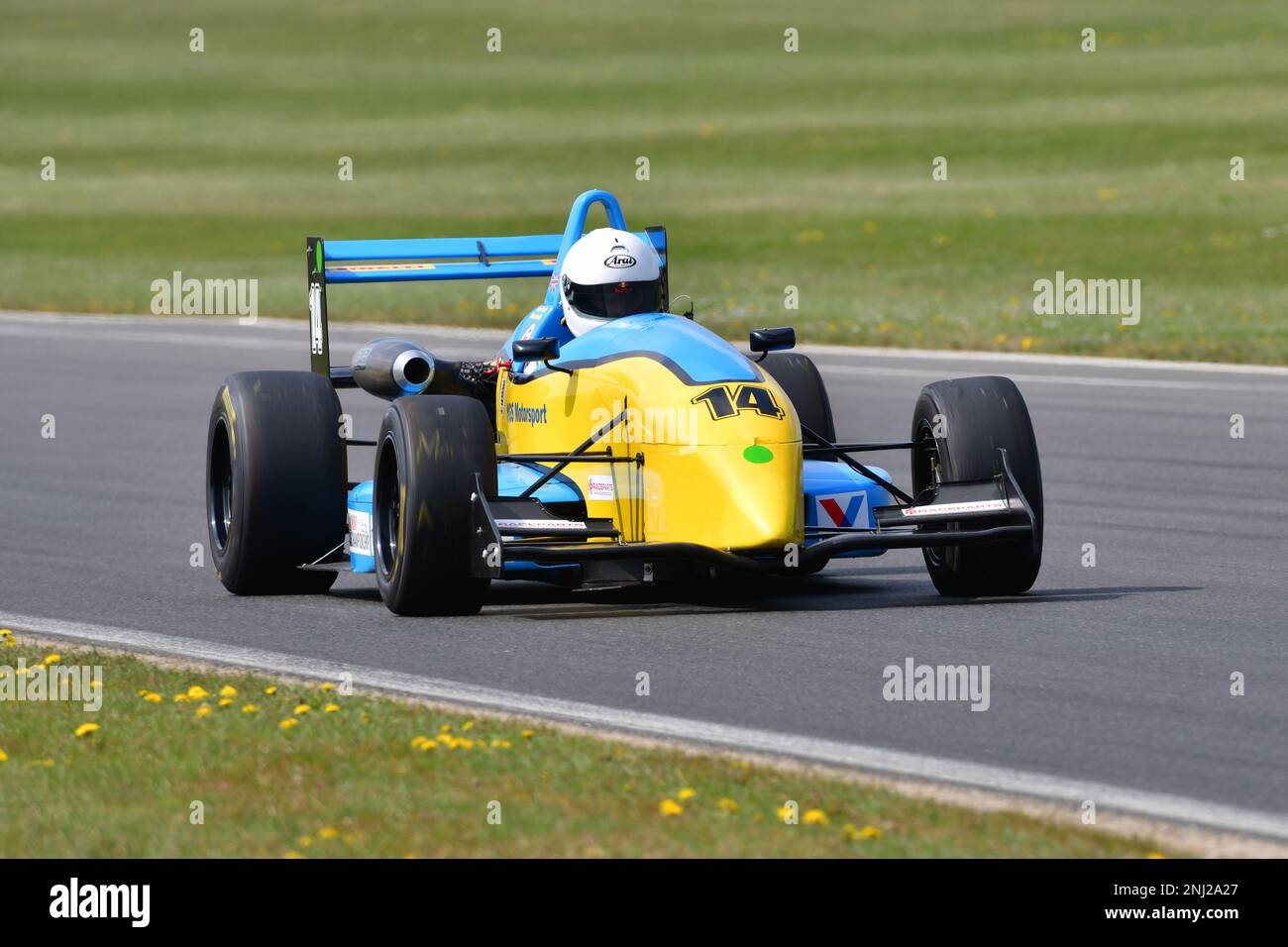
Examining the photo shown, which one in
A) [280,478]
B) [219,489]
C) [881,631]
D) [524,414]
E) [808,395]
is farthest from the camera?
[808,395]

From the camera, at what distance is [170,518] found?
14.4m

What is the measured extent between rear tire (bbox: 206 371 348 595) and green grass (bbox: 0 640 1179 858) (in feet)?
9.08

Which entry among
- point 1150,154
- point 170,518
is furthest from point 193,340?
point 1150,154

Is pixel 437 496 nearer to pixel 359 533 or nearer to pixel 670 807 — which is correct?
pixel 359 533

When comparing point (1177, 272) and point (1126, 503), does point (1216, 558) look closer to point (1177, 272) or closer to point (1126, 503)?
point (1126, 503)

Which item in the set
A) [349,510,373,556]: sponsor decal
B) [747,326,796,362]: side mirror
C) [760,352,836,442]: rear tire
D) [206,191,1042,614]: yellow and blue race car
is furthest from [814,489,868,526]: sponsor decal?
[349,510,373,556]: sponsor decal

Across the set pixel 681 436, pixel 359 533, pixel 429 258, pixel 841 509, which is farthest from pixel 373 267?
pixel 841 509

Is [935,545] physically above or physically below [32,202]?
below

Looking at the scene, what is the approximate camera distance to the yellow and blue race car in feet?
31.9

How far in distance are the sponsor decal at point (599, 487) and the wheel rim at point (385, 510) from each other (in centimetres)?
88

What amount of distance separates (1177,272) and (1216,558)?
23.6m

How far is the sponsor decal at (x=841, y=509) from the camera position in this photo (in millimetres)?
10383

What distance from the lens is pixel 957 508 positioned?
10.1 m

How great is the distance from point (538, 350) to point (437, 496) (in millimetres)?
1106
